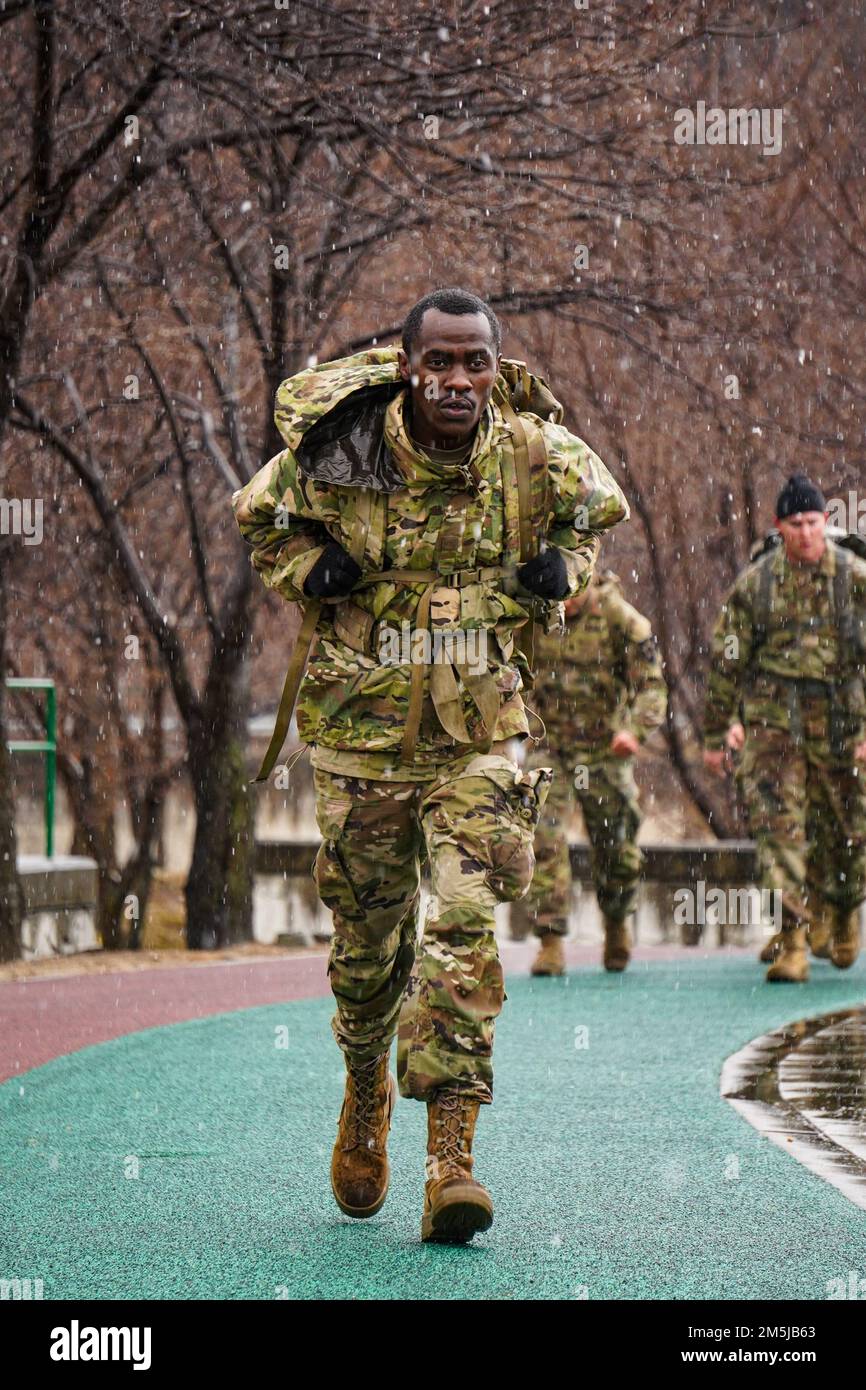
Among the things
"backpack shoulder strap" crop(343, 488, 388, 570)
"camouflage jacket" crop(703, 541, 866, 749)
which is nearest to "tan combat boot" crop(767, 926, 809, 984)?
"camouflage jacket" crop(703, 541, 866, 749)

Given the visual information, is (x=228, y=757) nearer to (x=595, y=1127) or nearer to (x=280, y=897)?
(x=280, y=897)

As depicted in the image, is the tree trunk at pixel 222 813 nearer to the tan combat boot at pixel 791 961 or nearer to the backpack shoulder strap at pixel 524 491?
the tan combat boot at pixel 791 961

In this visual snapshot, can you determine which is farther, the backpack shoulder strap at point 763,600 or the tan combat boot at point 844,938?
the tan combat boot at point 844,938

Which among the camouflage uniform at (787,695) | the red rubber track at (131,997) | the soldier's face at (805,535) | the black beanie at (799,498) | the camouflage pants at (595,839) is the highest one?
the black beanie at (799,498)

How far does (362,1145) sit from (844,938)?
23.2 feet

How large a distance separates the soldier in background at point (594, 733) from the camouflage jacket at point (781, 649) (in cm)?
42

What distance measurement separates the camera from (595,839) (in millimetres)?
12273

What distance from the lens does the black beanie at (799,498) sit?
10938 mm

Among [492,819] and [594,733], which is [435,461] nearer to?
[492,819]

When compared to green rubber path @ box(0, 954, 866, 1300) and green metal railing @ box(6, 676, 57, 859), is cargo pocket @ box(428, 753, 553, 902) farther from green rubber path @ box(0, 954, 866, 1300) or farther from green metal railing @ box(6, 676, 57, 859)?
green metal railing @ box(6, 676, 57, 859)

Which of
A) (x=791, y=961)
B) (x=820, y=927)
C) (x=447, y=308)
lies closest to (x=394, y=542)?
(x=447, y=308)

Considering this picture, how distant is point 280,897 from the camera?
2202 cm

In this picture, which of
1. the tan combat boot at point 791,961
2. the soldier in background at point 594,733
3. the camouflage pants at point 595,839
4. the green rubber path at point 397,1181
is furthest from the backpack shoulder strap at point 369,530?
the tan combat boot at point 791,961
